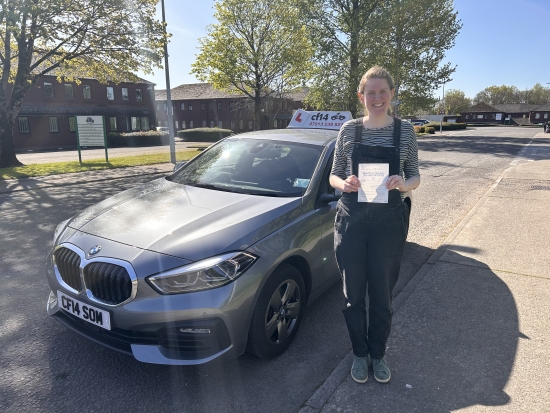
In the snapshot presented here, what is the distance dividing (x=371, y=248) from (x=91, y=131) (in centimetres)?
1835

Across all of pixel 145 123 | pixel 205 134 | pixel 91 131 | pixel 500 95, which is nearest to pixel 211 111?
pixel 145 123

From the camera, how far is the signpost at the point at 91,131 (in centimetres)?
1785

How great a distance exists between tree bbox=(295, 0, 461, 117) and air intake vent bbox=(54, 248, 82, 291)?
31483 millimetres

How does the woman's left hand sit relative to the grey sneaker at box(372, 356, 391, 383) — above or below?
above

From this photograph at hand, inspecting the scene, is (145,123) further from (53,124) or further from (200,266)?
(200,266)

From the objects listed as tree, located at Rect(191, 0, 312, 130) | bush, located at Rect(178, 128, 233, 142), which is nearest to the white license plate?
tree, located at Rect(191, 0, 312, 130)

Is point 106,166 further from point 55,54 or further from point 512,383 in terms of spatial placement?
point 512,383

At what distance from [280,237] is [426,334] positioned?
1475 mm

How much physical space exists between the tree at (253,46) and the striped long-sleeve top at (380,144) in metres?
25.8

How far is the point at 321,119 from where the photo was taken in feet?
22.6

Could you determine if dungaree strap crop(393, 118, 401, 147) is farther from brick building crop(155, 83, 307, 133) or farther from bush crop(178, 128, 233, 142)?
brick building crop(155, 83, 307, 133)

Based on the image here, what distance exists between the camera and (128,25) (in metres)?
Result: 16.9

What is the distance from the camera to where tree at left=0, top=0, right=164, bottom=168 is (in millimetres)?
14953

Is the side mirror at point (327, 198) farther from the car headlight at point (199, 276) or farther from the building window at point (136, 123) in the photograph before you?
the building window at point (136, 123)
